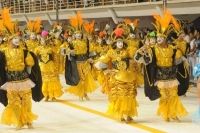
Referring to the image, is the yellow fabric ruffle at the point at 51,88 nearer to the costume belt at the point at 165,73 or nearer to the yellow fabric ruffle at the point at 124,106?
the yellow fabric ruffle at the point at 124,106

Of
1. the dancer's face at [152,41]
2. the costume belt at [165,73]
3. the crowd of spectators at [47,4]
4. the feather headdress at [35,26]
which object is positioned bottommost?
the costume belt at [165,73]

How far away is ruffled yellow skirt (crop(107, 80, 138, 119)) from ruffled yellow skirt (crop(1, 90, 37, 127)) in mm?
1587

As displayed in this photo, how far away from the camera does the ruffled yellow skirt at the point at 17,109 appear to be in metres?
9.72

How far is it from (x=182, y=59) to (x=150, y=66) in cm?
70

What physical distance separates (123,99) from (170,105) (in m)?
0.91

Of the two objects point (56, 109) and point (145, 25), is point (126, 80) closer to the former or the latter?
point (56, 109)

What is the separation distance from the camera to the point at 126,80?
10031 millimetres

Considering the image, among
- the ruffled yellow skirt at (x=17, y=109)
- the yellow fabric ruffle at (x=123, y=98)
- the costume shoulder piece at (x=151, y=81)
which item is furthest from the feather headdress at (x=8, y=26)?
the costume shoulder piece at (x=151, y=81)

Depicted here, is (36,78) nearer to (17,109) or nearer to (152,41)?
(17,109)

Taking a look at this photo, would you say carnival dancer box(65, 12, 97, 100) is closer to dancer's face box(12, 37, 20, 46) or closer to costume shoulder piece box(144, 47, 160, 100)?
costume shoulder piece box(144, 47, 160, 100)

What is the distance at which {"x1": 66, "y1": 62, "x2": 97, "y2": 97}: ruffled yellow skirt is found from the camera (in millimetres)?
13812

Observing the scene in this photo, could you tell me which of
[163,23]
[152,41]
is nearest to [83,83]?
[152,41]

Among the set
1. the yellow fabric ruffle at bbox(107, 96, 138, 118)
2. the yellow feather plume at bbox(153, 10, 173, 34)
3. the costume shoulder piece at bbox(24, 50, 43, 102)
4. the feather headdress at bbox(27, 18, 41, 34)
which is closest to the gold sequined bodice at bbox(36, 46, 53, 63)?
the feather headdress at bbox(27, 18, 41, 34)

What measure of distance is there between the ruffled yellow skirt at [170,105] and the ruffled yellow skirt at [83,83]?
12.7ft
